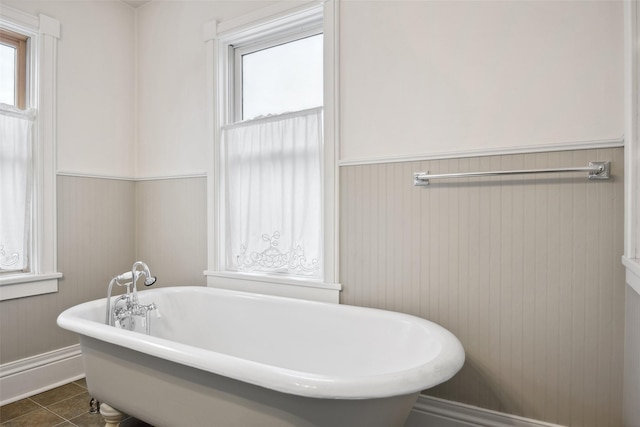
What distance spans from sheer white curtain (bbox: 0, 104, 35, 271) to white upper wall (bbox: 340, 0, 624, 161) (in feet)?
6.69

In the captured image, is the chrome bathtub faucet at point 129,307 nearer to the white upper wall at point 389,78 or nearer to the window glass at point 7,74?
the white upper wall at point 389,78

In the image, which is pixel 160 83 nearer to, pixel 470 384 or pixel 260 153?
pixel 260 153

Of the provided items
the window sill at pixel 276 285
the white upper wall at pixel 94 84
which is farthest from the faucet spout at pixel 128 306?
the white upper wall at pixel 94 84

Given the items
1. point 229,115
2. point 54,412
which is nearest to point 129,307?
point 54,412

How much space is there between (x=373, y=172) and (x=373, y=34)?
2.45 ft

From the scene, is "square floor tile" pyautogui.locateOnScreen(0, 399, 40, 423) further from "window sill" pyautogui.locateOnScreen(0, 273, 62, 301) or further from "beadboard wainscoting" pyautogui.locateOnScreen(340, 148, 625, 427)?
"beadboard wainscoting" pyautogui.locateOnScreen(340, 148, 625, 427)

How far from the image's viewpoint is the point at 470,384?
1763mm

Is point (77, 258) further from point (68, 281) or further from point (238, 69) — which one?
point (238, 69)

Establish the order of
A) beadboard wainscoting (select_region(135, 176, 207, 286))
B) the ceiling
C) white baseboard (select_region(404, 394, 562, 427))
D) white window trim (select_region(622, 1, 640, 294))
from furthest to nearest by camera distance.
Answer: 1. the ceiling
2. beadboard wainscoting (select_region(135, 176, 207, 286))
3. white baseboard (select_region(404, 394, 562, 427))
4. white window trim (select_region(622, 1, 640, 294))

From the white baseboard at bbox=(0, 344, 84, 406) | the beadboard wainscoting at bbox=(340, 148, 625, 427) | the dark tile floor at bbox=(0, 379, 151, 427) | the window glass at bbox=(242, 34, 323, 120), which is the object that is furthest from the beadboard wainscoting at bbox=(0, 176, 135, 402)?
the beadboard wainscoting at bbox=(340, 148, 625, 427)

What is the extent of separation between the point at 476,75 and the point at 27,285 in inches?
113

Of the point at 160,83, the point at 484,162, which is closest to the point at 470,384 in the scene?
the point at 484,162

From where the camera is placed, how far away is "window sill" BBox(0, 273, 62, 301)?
2.25 metres

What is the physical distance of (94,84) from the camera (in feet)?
8.96
